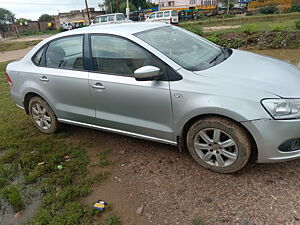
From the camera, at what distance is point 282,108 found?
7.47 ft

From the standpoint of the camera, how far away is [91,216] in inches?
95.4

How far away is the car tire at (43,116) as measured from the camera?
3934 millimetres

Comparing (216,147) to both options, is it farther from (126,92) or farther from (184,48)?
(184,48)

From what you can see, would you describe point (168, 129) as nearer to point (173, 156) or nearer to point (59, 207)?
point (173, 156)

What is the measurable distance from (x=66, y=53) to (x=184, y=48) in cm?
166

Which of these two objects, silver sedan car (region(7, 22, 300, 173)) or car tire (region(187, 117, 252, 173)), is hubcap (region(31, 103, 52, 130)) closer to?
silver sedan car (region(7, 22, 300, 173))

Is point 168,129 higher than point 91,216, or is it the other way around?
point 168,129

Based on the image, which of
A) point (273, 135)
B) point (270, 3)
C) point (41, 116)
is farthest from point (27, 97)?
point (270, 3)


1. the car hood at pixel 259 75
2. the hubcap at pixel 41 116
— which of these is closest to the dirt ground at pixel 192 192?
the car hood at pixel 259 75

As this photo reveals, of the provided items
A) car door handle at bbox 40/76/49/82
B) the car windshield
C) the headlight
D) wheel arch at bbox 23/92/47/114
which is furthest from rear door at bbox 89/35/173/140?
wheel arch at bbox 23/92/47/114

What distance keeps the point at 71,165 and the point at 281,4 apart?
41.7 metres

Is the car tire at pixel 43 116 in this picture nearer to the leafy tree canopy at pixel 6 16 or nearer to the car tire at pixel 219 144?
the car tire at pixel 219 144

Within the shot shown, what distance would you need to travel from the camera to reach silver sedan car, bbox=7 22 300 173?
2.36m

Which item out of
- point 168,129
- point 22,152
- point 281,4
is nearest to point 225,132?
point 168,129
